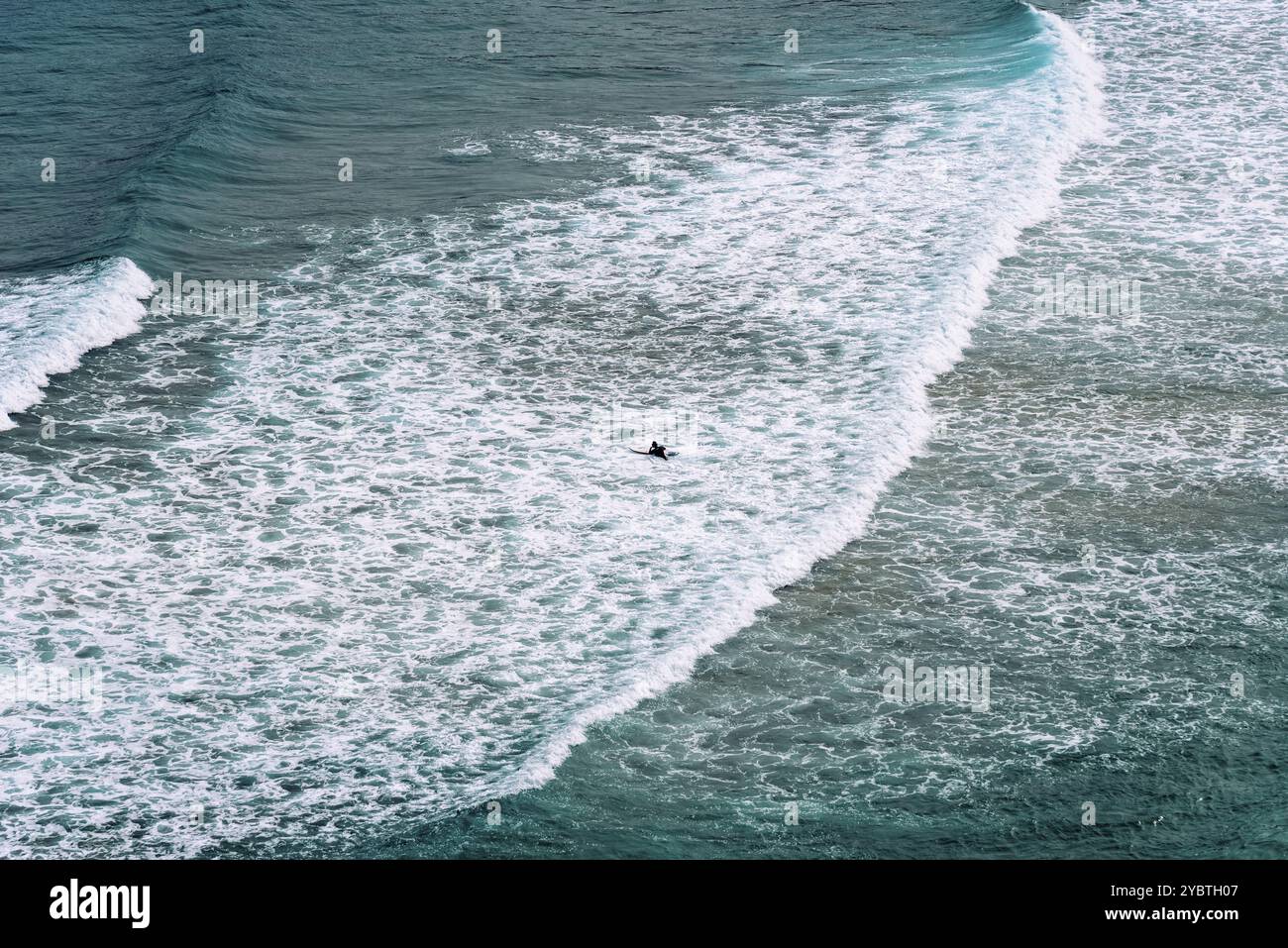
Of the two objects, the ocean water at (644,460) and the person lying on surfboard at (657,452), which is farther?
the person lying on surfboard at (657,452)

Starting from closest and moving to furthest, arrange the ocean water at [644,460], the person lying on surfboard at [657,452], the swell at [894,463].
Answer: the ocean water at [644,460] → the swell at [894,463] → the person lying on surfboard at [657,452]

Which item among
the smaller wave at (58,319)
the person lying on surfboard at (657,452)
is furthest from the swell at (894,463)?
the smaller wave at (58,319)

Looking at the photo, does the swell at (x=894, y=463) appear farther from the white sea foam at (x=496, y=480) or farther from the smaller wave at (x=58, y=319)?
the smaller wave at (x=58, y=319)

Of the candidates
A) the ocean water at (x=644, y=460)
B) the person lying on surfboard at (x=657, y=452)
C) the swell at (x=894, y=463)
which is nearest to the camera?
the ocean water at (x=644, y=460)

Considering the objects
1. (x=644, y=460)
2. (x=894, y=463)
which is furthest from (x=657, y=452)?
(x=894, y=463)

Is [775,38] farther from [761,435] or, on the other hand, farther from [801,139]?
[761,435]

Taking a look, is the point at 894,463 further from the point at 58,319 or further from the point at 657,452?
the point at 58,319
